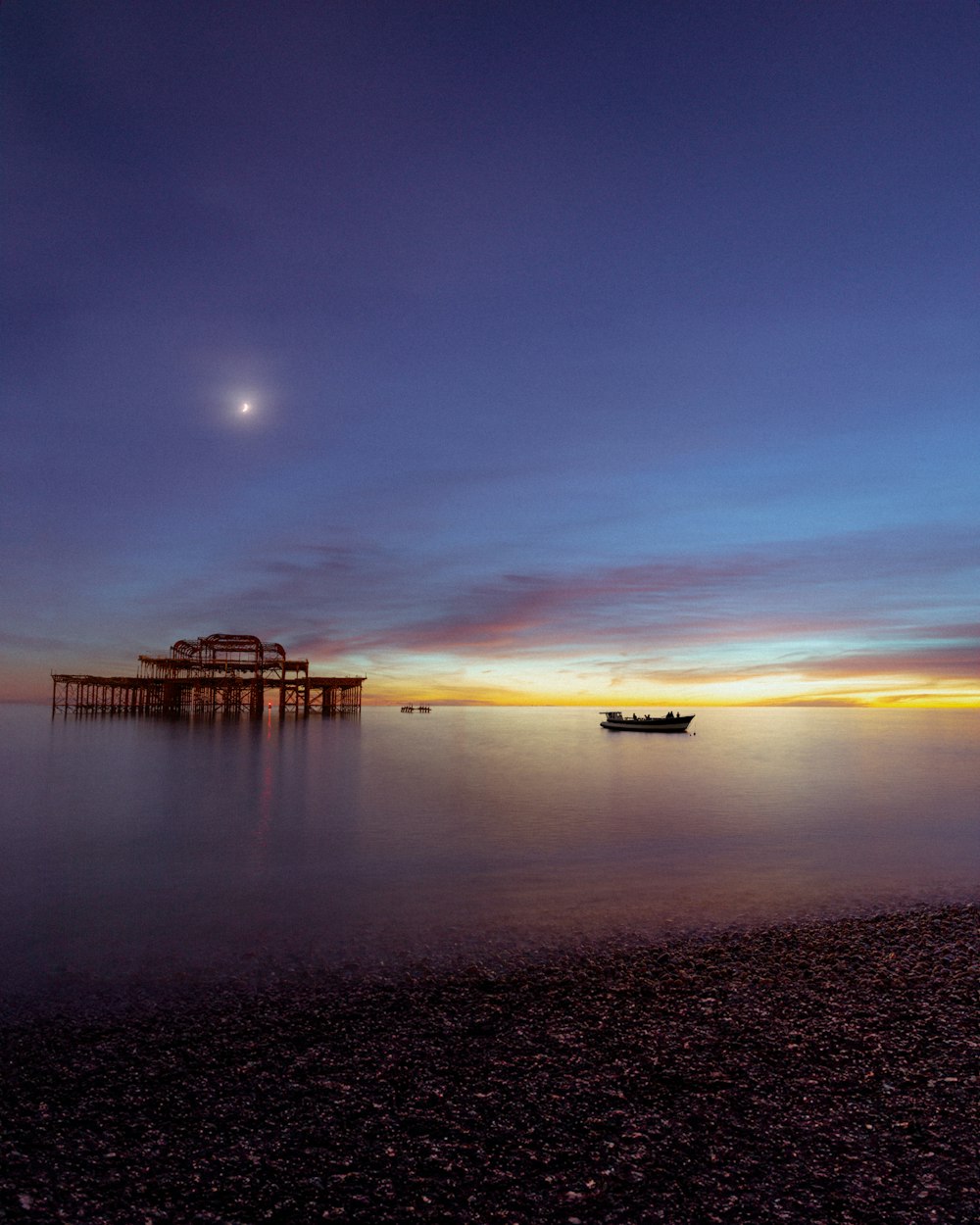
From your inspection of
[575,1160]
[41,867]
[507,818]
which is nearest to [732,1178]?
[575,1160]

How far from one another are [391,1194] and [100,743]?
5942cm

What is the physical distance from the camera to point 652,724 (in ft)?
298

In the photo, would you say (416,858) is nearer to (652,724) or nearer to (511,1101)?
(511,1101)

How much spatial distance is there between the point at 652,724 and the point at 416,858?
76.3 meters

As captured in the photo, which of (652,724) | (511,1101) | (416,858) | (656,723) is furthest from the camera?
(652,724)

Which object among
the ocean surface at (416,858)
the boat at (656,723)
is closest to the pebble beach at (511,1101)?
the ocean surface at (416,858)

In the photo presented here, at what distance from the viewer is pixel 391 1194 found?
4.98 metres

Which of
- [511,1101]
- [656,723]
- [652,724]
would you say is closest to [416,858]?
[511,1101]

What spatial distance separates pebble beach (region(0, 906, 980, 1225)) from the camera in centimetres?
494

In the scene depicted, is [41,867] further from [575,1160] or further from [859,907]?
[859,907]

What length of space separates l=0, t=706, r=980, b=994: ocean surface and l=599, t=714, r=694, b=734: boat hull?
44410 mm

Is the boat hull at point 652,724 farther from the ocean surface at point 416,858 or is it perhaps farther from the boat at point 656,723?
the ocean surface at point 416,858

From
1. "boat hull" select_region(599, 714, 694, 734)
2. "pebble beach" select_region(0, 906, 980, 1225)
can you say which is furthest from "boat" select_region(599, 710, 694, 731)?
"pebble beach" select_region(0, 906, 980, 1225)

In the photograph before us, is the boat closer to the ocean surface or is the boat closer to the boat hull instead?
the boat hull
